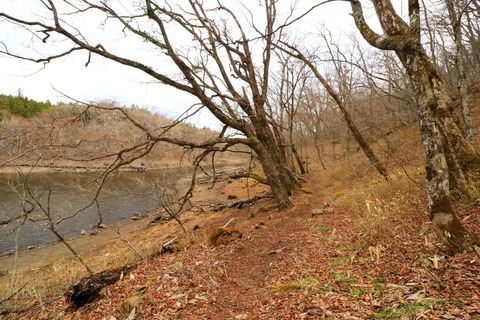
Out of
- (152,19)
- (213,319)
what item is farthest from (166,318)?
(152,19)

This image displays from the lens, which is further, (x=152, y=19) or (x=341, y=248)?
(x=152, y=19)

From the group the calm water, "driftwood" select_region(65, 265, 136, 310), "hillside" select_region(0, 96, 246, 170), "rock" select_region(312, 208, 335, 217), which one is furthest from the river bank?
"hillside" select_region(0, 96, 246, 170)

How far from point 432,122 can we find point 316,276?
2.74 metres

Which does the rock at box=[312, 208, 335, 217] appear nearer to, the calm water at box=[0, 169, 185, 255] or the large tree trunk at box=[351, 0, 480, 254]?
the large tree trunk at box=[351, 0, 480, 254]

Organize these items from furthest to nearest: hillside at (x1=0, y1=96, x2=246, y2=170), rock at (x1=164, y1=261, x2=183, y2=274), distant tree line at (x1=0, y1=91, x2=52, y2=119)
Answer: distant tree line at (x1=0, y1=91, x2=52, y2=119) → hillside at (x1=0, y1=96, x2=246, y2=170) → rock at (x1=164, y1=261, x2=183, y2=274)

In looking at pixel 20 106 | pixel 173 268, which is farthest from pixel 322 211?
pixel 20 106

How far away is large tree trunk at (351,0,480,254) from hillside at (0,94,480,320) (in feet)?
1.16

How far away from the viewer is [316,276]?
3578 mm

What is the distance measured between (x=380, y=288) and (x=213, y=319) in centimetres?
223

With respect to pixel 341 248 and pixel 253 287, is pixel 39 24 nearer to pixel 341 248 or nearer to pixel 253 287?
pixel 253 287

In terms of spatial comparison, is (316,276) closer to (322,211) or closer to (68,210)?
(322,211)

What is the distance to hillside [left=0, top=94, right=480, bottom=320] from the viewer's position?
2406 mm

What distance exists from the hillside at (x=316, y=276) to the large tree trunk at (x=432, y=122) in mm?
354

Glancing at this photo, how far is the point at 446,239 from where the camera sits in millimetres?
2732
